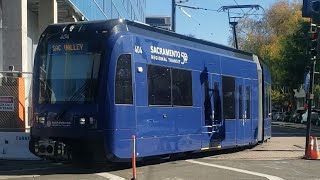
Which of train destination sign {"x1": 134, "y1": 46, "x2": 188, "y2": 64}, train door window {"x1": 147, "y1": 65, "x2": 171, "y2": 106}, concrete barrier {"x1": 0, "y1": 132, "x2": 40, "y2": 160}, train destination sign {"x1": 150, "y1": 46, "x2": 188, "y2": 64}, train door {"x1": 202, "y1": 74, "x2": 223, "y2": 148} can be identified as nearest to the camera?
train door window {"x1": 147, "y1": 65, "x2": 171, "y2": 106}

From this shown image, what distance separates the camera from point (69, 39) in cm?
1270

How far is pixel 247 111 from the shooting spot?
19.4 meters

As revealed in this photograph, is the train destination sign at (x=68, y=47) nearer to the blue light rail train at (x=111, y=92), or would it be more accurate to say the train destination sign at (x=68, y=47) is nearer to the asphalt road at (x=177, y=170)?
the blue light rail train at (x=111, y=92)

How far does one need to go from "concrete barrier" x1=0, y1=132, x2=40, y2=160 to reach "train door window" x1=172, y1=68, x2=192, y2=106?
4.99m

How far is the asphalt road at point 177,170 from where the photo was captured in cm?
1230

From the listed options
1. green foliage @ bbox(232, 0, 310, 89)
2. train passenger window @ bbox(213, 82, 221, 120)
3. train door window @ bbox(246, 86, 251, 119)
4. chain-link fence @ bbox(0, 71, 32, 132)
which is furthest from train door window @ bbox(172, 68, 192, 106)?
green foliage @ bbox(232, 0, 310, 89)

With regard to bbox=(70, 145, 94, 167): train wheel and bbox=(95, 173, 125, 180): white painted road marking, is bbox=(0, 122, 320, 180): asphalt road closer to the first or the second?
bbox=(95, 173, 125, 180): white painted road marking

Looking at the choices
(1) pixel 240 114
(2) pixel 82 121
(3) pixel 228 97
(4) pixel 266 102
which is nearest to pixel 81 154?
(2) pixel 82 121

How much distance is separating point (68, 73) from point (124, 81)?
1.32 meters

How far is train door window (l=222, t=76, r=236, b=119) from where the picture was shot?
17.4 m

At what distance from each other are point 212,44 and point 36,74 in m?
6.38

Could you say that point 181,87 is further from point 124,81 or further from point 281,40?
point 281,40

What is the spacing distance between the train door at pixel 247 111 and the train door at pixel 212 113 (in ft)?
7.85

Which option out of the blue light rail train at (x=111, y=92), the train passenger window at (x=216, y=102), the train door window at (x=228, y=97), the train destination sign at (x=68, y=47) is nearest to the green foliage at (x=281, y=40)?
the train door window at (x=228, y=97)
